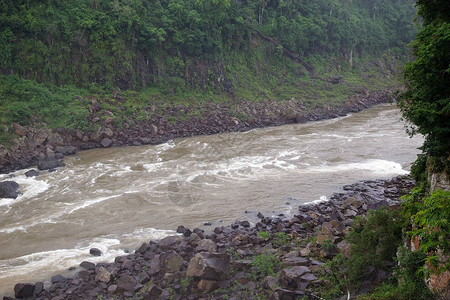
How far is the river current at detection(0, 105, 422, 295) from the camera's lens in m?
15.6

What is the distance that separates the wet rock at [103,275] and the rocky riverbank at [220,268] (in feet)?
0.10

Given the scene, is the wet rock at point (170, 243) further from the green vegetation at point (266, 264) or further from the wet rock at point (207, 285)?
the green vegetation at point (266, 264)

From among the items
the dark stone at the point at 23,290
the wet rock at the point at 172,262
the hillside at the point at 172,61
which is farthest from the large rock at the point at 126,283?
the hillside at the point at 172,61

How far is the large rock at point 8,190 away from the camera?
2002 centimetres

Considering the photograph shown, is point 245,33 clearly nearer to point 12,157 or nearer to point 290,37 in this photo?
point 290,37

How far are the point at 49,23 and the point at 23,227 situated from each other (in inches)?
890

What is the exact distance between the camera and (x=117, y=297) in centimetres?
1130

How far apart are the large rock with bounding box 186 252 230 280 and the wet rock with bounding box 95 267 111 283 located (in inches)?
107

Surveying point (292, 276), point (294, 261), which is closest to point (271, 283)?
point (292, 276)

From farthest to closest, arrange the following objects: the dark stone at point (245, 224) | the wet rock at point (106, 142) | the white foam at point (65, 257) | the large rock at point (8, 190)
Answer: the wet rock at point (106, 142), the large rock at point (8, 190), the dark stone at point (245, 224), the white foam at point (65, 257)

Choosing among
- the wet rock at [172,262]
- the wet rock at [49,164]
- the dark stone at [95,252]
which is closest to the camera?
the wet rock at [172,262]

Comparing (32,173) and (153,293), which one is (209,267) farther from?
(32,173)

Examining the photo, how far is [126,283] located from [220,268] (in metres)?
2.96

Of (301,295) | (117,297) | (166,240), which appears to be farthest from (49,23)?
(301,295)
